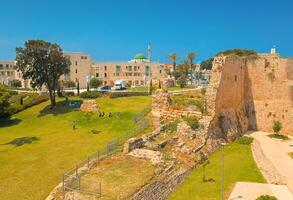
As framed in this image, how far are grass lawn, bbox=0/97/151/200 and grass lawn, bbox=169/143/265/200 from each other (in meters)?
9.21

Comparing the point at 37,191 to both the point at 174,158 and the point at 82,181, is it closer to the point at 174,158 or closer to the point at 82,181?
the point at 82,181

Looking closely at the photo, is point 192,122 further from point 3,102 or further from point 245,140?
point 3,102

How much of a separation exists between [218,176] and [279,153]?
11080 mm

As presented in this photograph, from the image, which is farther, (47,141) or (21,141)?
(47,141)

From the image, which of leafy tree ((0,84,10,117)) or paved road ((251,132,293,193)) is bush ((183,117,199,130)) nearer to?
paved road ((251,132,293,193))

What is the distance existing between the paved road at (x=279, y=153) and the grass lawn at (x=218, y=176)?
1874 mm

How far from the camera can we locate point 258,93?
45.5 metres

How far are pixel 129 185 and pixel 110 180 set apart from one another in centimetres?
131

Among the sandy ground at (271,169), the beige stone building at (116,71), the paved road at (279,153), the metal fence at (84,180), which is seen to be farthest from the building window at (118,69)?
the metal fence at (84,180)

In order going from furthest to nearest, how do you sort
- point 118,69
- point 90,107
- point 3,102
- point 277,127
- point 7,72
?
point 7,72, point 118,69, point 90,107, point 3,102, point 277,127

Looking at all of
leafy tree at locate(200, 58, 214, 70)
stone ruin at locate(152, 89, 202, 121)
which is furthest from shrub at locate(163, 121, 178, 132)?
leafy tree at locate(200, 58, 214, 70)

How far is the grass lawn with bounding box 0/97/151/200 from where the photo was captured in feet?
81.4

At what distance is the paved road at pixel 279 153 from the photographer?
28078 mm

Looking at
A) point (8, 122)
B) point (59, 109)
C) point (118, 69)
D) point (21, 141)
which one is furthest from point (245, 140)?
point (118, 69)
